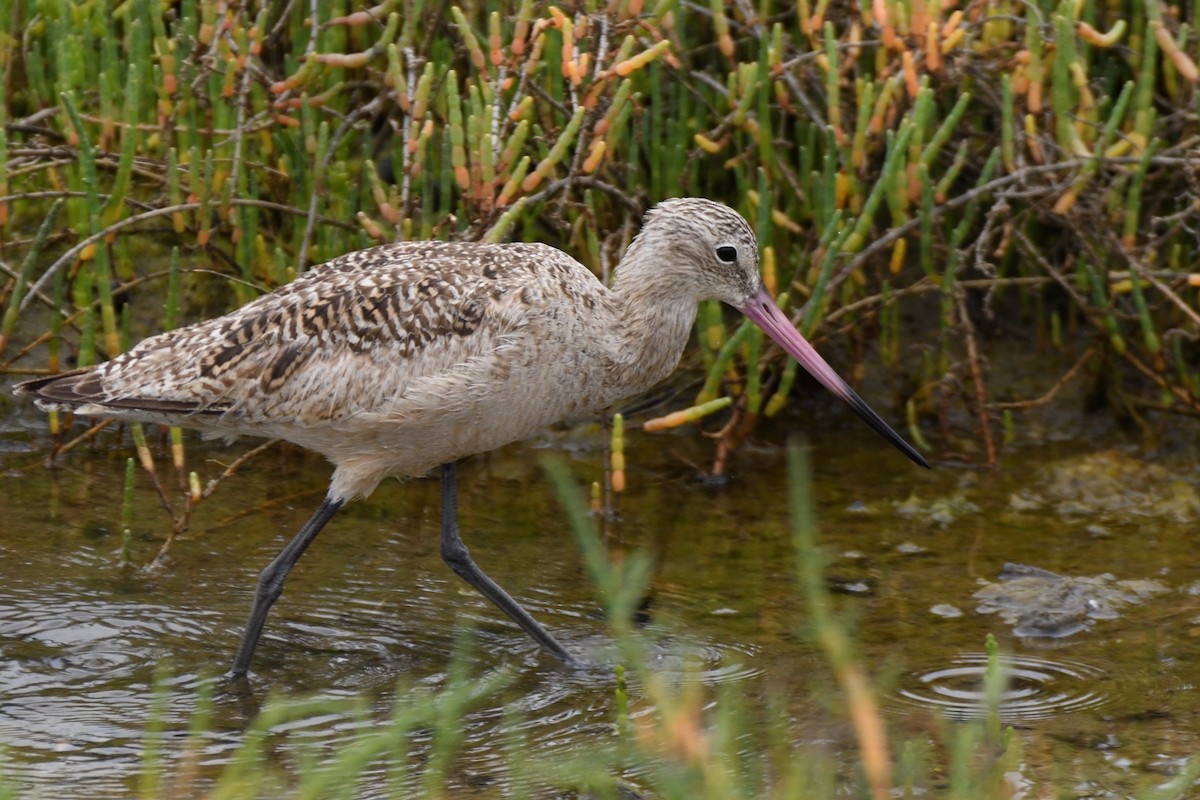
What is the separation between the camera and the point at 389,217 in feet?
18.9

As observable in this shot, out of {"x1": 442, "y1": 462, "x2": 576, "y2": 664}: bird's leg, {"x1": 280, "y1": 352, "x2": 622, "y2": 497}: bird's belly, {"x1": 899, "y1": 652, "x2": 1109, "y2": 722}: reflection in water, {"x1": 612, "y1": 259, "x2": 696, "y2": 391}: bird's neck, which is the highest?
{"x1": 612, "y1": 259, "x2": 696, "y2": 391}: bird's neck

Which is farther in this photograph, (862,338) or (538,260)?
(862,338)

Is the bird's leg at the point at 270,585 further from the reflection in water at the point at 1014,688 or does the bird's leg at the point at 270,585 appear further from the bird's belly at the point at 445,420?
the reflection in water at the point at 1014,688

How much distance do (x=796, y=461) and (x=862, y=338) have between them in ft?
15.1

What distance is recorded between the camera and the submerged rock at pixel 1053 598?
5.20 metres

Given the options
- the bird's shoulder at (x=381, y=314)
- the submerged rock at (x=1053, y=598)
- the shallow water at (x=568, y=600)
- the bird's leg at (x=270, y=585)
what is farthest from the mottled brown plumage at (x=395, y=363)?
the submerged rock at (x=1053, y=598)

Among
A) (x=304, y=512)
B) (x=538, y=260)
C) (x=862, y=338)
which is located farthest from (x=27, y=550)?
(x=862, y=338)

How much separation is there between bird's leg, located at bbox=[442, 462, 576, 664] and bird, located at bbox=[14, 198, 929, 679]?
3 cm

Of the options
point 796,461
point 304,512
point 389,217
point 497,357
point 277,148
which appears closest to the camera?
point 796,461

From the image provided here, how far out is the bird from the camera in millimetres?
4664

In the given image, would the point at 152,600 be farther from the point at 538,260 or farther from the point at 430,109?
the point at 430,109

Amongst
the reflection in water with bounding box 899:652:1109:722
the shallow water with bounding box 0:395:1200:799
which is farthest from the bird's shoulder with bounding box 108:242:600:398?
the reflection in water with bounding box 899:652:1109:722

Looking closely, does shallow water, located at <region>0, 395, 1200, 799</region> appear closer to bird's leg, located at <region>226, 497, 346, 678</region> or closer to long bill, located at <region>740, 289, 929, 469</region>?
bird's leg, located at <region>226, 497, 346, 678</region>

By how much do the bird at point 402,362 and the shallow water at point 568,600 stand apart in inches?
13.1
